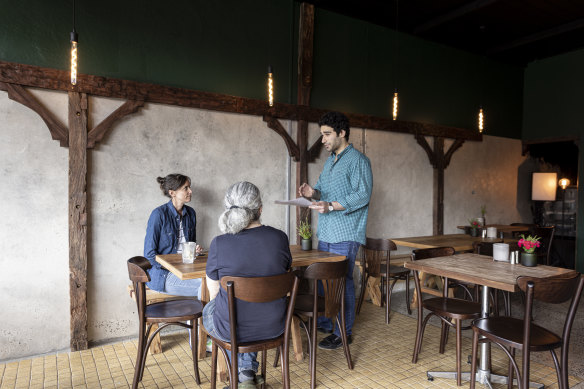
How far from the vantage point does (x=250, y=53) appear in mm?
4570

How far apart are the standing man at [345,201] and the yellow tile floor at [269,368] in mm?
A: 386

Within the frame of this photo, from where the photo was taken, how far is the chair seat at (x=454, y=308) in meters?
2.88

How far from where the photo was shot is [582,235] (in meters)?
6.68

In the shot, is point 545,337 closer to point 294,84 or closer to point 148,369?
point 148,369

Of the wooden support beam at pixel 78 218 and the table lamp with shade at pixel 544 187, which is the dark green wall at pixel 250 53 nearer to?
the wooden support beam at pixel 78 218

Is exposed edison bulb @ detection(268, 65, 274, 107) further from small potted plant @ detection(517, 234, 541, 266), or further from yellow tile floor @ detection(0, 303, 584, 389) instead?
small potted plant @ detection(517, 234, 541, 266)

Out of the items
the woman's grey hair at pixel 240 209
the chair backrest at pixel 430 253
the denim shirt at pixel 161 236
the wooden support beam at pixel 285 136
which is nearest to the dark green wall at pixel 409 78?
the wooden support beam at pixel 285 136

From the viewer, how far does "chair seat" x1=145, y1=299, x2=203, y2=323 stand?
2.70 m

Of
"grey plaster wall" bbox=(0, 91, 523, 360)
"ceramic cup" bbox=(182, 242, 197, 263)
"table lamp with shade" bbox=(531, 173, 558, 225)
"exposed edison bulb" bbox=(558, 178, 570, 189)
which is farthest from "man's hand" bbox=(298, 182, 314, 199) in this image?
"exposed edison bulb" bbox=(558, 178, 570, 189)

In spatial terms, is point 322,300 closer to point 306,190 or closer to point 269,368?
point 269,368

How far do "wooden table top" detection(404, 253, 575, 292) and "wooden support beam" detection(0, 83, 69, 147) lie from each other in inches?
123

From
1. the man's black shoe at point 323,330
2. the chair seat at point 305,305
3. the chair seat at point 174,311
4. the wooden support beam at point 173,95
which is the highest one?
the wooden support beam at point 173,95

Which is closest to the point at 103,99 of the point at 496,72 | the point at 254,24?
the point at 254,24

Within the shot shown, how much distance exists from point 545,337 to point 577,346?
5.83 ft
